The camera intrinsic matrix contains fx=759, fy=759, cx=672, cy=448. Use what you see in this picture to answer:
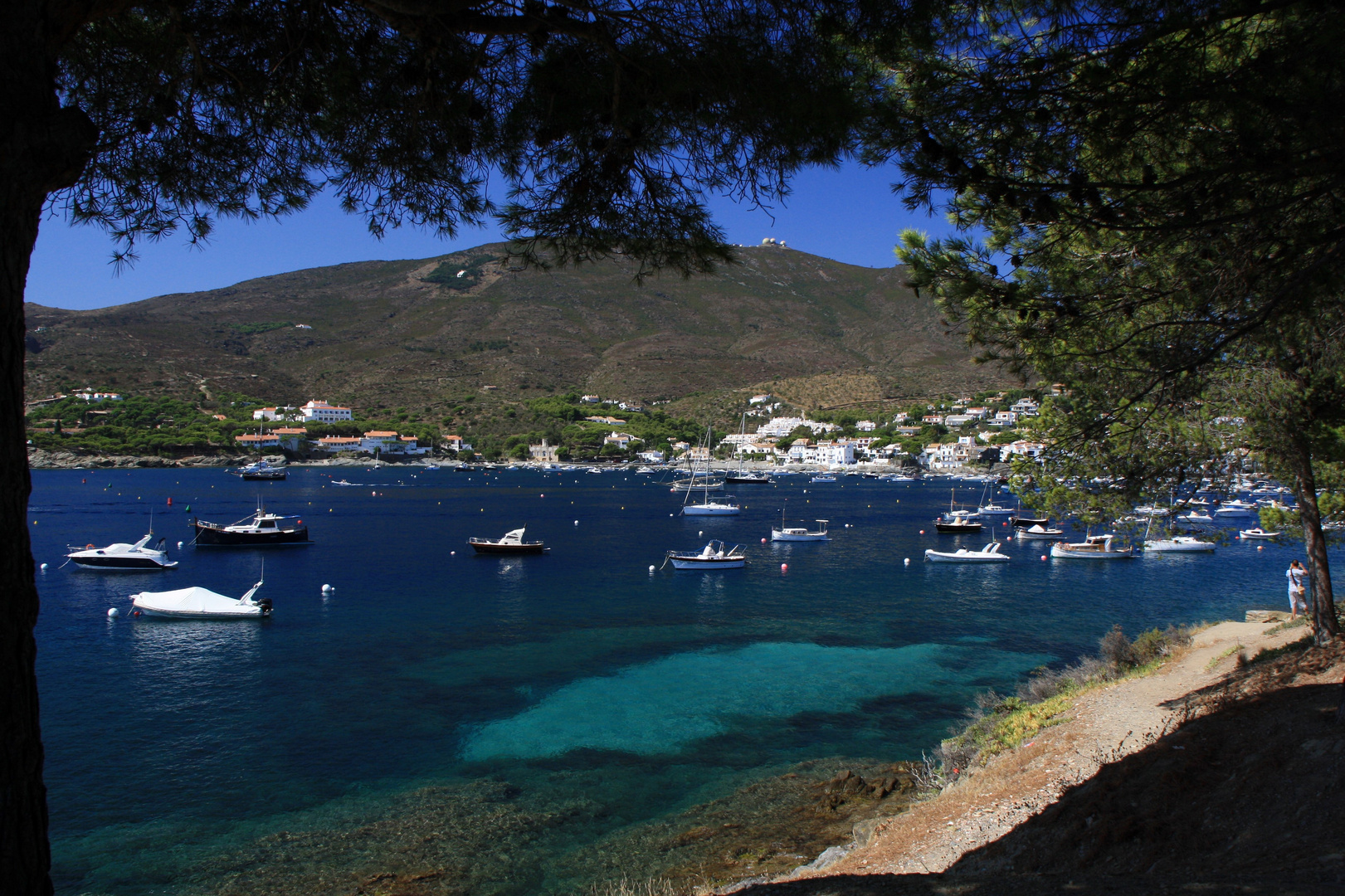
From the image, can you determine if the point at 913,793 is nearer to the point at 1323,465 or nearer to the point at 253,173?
the point at 1323,465

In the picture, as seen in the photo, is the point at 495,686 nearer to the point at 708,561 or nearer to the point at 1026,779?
the point at 1026,779

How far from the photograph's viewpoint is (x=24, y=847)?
2.24 meters

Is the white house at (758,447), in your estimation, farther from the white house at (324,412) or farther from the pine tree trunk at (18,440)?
the pine tree trunk at (18,440)

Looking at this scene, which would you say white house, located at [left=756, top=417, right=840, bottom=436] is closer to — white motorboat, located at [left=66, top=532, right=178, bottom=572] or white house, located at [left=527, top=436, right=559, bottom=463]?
white house, located at [left=527, top=436, right=559, bottom=463]

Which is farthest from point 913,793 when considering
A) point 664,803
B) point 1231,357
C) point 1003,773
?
point 1231,357

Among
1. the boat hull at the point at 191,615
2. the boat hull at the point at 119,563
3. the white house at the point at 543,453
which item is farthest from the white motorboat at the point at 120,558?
the white house at the point at 543,453

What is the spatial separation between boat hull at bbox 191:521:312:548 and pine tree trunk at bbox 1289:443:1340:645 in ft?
135

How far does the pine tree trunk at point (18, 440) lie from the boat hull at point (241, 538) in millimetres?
41548

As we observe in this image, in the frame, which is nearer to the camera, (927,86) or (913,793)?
(927,86)

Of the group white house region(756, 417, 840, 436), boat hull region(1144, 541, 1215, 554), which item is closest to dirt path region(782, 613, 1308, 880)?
boat hull region(1144, 541, 1215, 554)

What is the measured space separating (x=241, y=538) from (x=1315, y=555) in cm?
4254

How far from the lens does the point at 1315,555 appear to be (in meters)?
9.45

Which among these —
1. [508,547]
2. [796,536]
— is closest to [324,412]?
[508,547]

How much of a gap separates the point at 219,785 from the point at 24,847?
1166cm
